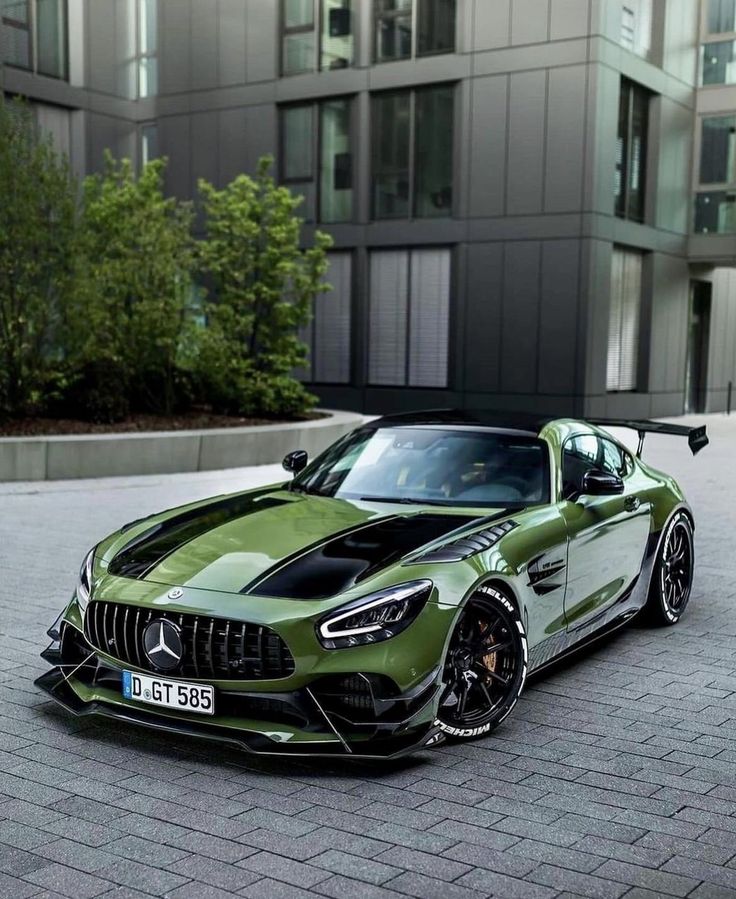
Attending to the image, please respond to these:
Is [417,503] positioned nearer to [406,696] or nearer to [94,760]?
[406,696]

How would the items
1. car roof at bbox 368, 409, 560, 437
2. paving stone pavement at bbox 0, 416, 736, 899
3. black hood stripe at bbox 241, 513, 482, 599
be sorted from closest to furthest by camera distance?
1. paving stone pavement at bbox 0, 416, 736, 899
2. black hood stripe at bbox 241, 513, 482, 599
3. car roof at bbox 368, 409, 560, 437

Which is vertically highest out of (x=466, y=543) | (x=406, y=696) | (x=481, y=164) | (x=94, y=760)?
(x=481, y=164)

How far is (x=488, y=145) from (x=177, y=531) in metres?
21.6

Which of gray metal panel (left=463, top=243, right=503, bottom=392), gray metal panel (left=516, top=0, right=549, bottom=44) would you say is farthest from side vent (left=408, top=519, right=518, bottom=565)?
gray metal panel (left=516, top=0, right=549, bottom=44)

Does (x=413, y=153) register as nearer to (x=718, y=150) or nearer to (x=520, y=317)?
(x=520, y=317)

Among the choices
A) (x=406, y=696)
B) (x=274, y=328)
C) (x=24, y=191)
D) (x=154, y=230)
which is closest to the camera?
(x=406, y=696)

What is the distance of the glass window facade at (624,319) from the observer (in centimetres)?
2630

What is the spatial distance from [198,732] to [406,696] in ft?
2.81

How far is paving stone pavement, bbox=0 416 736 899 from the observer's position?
144 inches

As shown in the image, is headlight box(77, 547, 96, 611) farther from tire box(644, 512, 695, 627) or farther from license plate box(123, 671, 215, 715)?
tire box(644, 512, 695, 627)

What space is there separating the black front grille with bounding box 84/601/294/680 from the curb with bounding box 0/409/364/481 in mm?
9454

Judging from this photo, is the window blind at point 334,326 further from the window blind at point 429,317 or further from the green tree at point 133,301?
the green tree at point 133,301

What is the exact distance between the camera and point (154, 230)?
56.0ft

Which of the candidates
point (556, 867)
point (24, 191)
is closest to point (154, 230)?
point (24, 191)
